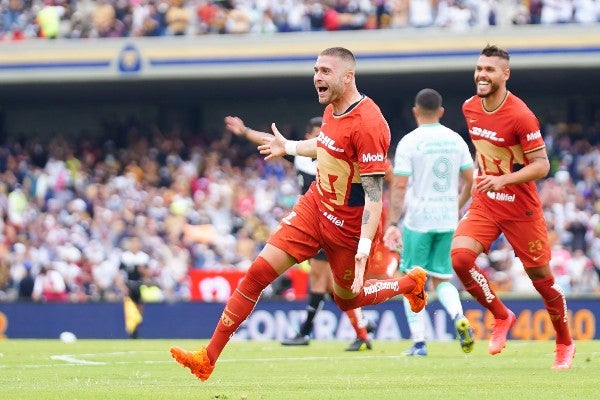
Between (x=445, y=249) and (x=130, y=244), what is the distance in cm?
1138

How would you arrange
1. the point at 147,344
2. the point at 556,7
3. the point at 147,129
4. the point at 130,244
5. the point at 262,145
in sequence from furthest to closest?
the point at 147,129 < the point at 556,7 < the point at 130,244 < the point at 147,344 < the point at 262,145

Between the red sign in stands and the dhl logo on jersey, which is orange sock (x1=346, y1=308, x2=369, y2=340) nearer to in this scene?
the dhl logo on jersey

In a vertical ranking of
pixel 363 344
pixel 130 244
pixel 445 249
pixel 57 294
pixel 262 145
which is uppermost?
pixel 262 145

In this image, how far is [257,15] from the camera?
33.1 meters

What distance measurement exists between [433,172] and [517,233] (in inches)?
86.5

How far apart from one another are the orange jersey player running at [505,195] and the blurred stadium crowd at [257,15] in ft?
64.3

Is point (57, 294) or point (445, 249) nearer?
point (445, 249)

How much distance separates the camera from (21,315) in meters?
25.0

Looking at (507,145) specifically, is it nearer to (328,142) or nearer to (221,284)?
(328,142)

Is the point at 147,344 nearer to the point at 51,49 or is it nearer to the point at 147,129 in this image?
the point at 51,49

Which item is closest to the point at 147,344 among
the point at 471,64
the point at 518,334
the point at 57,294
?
the point at 518,334

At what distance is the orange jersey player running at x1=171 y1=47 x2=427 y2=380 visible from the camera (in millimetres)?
10047

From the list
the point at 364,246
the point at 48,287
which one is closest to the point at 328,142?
the point at 364,246

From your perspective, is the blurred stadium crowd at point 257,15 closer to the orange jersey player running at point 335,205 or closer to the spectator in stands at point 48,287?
the spectator in stands at point 48,287
